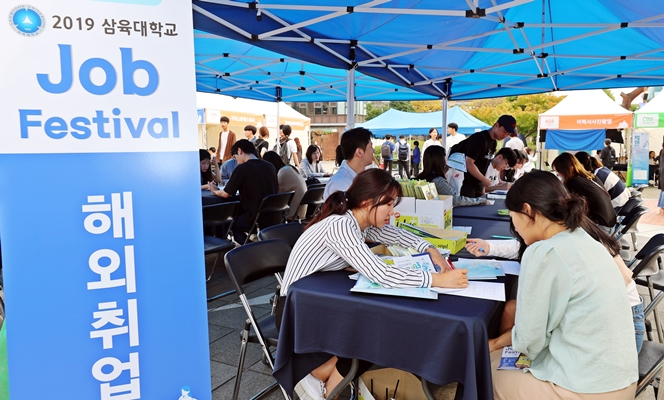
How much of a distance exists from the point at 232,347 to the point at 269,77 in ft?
18.7

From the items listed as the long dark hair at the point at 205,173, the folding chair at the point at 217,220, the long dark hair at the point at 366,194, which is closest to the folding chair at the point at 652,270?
the long dark hair at the point at 366,194

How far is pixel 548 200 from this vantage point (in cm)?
152

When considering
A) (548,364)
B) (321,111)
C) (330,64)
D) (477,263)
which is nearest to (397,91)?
(330,64)

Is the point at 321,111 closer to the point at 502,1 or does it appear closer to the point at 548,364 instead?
the point at 502,1

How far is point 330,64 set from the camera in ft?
16.3

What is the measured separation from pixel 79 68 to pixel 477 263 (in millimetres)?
1645

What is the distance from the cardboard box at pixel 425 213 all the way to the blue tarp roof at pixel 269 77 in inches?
149

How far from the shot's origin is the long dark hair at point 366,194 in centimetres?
195

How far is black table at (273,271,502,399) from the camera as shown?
4.54 ft

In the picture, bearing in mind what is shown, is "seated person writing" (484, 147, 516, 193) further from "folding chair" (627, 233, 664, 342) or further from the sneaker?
the sneaker

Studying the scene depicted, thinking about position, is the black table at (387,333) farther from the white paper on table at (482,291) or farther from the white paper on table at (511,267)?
the white paper on table at (511,267)

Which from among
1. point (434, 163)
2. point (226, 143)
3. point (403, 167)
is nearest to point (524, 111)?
point (403, 167)

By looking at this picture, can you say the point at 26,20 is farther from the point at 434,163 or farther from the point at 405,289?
the point at 434,163

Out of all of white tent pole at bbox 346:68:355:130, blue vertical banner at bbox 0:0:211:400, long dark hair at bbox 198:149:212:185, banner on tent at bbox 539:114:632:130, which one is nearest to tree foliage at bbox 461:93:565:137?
banner on tent at bbox 539:114:632:130
